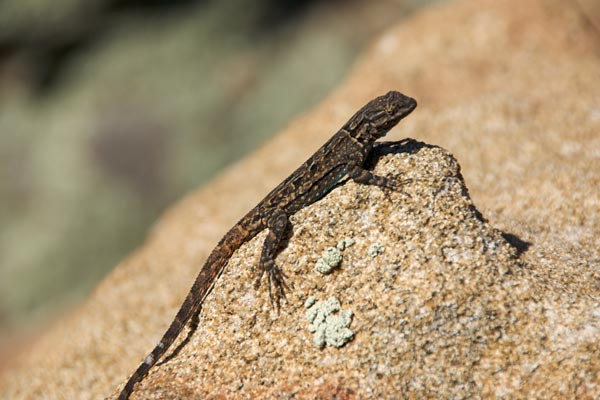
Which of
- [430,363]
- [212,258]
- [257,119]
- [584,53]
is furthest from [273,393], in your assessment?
[257,119]

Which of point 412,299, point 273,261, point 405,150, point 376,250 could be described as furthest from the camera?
point 405,150

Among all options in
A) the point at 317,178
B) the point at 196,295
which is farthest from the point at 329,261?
the point at 196,295

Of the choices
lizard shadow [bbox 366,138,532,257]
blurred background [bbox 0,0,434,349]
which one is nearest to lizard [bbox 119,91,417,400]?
lizard shadow [bbox 366,138,532,257]

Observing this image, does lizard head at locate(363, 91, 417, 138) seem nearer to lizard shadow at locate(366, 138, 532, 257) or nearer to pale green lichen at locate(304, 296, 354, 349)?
lizard shadow at locate(366, 138, 532, 257)

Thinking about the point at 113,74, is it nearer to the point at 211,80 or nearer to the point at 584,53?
the point at 211,80

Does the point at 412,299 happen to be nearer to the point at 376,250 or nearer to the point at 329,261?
the point at 376,250

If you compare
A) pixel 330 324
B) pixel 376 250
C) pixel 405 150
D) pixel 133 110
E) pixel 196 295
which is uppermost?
pixel 133 110
